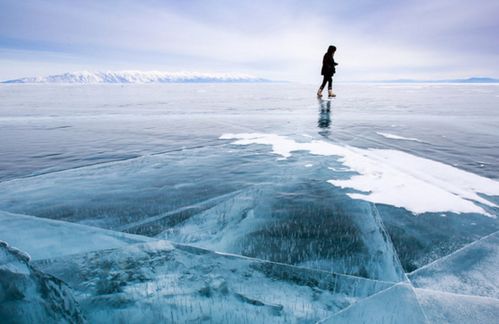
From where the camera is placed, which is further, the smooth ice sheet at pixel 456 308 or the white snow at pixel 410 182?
the white snow at pixel 410 182

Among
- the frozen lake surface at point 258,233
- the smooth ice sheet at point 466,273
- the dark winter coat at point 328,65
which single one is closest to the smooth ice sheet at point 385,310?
the frozen lake surface at point 258,233

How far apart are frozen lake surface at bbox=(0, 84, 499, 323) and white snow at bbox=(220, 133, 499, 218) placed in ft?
0.06

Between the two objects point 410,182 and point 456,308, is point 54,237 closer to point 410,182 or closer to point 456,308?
point 456,308

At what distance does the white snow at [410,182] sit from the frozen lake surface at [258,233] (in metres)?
0.02

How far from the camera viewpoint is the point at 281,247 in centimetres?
162

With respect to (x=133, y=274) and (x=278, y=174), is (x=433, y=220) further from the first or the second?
(x=133, y=274)

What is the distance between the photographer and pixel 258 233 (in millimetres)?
1782

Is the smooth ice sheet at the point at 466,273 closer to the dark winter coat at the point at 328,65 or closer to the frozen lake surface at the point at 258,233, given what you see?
the frozen lake surface at the point at 258,233

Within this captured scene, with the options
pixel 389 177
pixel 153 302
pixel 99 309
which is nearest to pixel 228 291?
pixel 153 302

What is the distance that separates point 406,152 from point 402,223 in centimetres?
227

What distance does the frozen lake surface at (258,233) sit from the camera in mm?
1211

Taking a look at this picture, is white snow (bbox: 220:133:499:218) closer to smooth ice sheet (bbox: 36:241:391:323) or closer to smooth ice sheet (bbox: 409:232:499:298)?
smooth ice sheet (bbox: 409:232:499:298)

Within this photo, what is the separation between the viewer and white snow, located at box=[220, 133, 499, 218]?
2205 mm

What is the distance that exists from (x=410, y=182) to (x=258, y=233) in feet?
5.61
